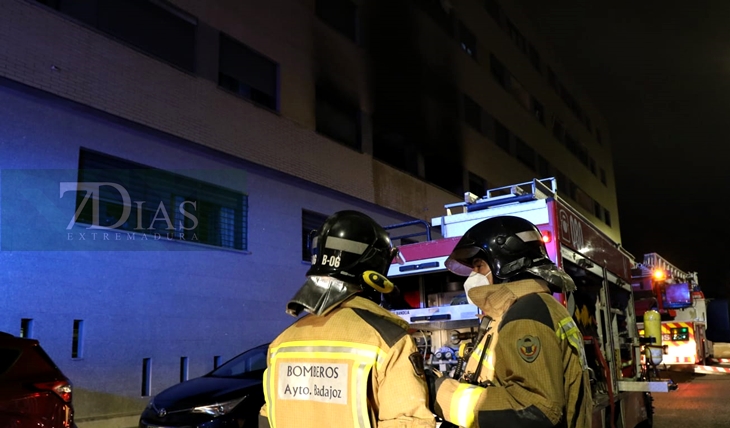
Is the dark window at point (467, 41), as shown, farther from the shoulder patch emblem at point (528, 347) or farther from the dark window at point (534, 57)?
the shoulder patch emblem at point (528, 347)

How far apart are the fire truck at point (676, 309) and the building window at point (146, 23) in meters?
8.33

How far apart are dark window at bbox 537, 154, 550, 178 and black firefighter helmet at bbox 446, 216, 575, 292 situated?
24198 millimetres

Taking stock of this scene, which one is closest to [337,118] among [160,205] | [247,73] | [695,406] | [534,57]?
[247,73]

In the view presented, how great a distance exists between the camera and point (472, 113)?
20.1 meters

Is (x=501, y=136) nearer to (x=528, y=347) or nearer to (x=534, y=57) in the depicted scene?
(x=534, y=57)

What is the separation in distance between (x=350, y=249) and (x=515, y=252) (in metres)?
0.85

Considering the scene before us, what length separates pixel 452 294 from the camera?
563cm

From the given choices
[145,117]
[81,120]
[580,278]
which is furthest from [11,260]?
[580,278]

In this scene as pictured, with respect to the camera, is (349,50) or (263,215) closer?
(263,215)

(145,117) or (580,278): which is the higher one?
(145,117)

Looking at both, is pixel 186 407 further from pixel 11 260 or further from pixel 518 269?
pixel 518 269

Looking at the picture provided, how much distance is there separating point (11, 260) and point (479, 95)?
645 inches

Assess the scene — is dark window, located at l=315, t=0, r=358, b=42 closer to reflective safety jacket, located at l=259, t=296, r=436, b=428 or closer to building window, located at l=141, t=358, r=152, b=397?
building window, located at l=141, t=358, r=152, b=397

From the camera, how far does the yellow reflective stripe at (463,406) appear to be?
2.06 m
